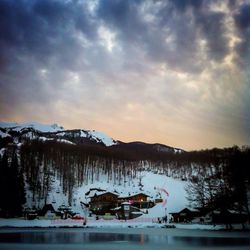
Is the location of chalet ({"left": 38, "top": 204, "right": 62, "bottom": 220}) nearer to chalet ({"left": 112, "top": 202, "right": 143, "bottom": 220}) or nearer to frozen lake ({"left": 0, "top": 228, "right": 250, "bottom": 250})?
chalet ({"left": 112, "top": 202, "right": 143, "bottom": 220})

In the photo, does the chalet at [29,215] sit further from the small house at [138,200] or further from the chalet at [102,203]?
A: the small house at [138,200]

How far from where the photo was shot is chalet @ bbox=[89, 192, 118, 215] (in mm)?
99188

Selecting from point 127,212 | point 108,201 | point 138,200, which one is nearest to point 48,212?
point 127,212

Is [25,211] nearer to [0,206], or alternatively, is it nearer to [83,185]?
[0,206]

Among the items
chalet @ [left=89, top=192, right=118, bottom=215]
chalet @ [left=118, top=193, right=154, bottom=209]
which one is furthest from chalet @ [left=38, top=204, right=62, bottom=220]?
chalet @ [left=118, top=193, right=154, bottom=209]

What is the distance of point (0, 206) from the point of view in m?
68.7

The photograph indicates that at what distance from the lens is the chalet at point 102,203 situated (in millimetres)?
99188

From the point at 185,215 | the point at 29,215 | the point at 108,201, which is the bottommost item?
the point at 185,215

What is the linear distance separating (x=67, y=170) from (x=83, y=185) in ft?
24.4

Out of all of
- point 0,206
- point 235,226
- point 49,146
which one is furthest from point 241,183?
point 49,146

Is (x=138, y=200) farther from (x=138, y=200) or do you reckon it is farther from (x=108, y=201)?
(x=108, y=201)

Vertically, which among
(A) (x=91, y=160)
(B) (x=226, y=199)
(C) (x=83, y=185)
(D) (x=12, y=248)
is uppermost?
(A) (x=91, y=160)

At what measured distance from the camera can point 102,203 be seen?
102 m

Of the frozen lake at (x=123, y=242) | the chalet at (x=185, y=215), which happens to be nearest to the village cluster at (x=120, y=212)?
the chalet at (x=185, y=215)
